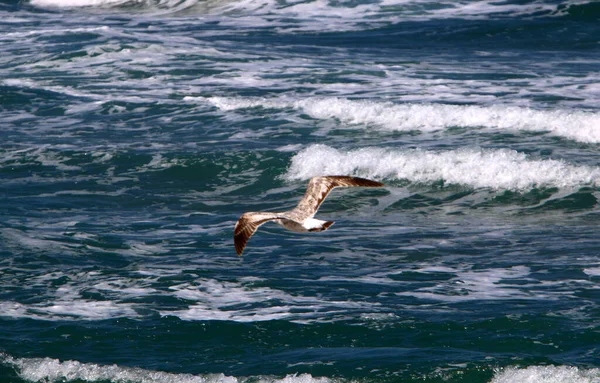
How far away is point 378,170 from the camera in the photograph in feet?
49.7

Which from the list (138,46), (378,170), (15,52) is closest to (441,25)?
(138,46)

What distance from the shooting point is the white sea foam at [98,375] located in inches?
306

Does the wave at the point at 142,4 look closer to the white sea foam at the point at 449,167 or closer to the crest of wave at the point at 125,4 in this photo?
the crest of wave at the point at 125,4

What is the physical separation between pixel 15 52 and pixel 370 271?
17.3 metres

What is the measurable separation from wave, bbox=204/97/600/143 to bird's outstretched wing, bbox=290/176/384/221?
25.6 feet

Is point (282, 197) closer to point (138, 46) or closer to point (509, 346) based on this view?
point (509, 346)

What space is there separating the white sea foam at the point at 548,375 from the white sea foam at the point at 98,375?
51.6 inches

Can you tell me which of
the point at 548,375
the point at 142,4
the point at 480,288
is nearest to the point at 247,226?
the point at 548,375

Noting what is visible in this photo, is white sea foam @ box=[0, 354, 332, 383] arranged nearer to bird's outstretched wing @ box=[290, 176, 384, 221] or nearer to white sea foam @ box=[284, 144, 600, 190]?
bird's outstretched wing @ box=[290, 176, 384, 221]

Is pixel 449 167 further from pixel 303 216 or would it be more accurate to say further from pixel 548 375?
pixel 548 375

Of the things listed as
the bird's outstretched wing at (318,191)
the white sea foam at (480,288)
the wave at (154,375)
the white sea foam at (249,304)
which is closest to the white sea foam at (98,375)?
the wave at (154,375)

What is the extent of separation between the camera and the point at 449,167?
14867mm

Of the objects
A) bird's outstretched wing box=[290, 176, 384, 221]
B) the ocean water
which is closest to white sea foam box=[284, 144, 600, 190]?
the ocean water

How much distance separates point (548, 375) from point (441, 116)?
10439 mm
